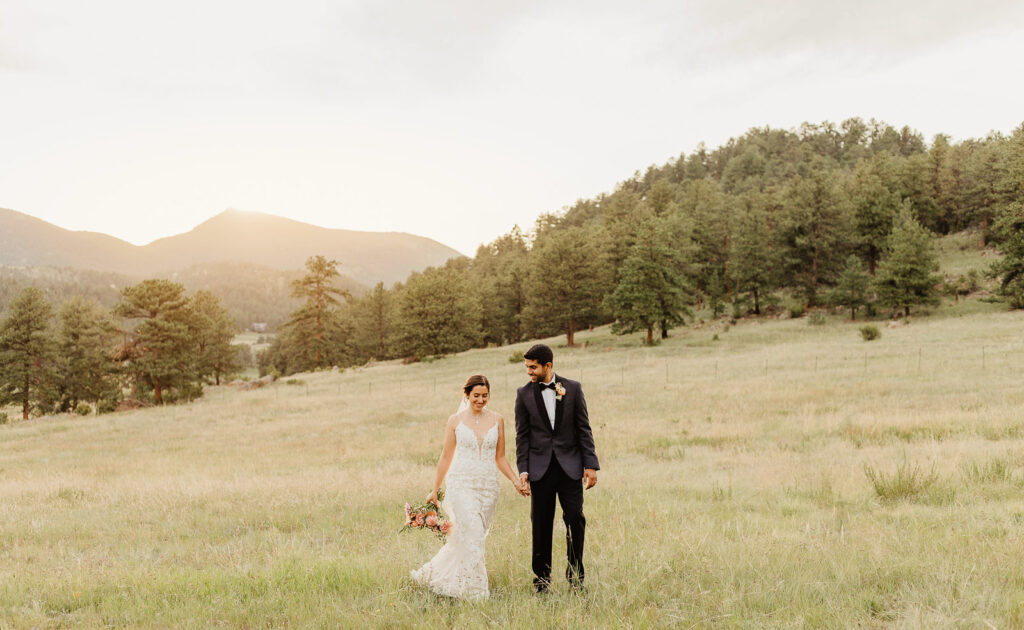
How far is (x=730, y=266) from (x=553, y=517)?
203 ft

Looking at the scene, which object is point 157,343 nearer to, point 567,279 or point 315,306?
point 315,306

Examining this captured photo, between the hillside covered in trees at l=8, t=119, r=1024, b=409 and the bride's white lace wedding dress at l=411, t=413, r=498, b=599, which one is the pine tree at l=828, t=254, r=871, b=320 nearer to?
the hillside covered in trees at l=8, t=119, r=1024, b=409

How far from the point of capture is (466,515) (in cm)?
496

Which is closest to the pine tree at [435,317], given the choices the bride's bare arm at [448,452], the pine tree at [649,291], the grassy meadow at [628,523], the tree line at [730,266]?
the tree line at [730,266]

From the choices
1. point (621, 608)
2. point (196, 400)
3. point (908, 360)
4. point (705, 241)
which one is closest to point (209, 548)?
point (621, 608)

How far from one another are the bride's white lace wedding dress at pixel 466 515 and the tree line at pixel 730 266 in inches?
1793

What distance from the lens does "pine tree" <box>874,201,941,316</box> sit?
4678cm

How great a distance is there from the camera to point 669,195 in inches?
4134

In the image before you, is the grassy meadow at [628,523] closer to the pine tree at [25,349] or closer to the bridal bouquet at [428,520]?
the bridal bouquet at [428,520]

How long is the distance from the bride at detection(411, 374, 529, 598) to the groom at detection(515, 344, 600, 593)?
220 mm

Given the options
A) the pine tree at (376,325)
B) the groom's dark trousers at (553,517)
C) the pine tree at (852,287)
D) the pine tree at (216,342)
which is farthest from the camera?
the pine tree at (376,325)

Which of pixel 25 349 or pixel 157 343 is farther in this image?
pixel 25 349

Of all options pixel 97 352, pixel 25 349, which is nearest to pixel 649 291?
pixel 97 352

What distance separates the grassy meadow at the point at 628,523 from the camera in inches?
177
